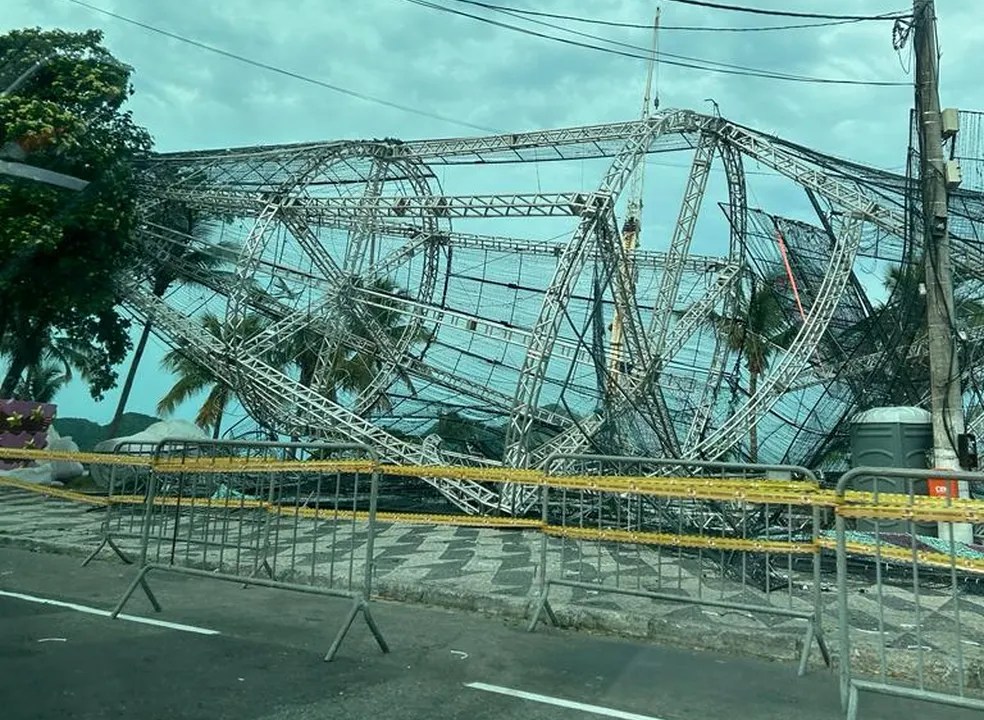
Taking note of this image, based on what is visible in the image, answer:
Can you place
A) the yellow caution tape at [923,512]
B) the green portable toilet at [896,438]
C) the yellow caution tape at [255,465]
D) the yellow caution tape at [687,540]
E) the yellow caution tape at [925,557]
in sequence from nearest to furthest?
the yellow caution tape at [923,512] < the yellow caution tape at [925,557] < the yellow caution tape at [687,540] < the yellow caution tape at [255,465] < the green portable toilet at [896,438]

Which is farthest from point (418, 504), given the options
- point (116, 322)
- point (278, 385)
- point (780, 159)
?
point (116, 322)

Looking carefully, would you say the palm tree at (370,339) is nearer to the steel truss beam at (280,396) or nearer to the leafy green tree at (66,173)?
the steel truss beam at (280,396)

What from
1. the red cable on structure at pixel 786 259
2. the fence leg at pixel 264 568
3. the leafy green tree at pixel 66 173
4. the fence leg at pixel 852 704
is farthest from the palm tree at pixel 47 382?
the fence leg at pixel 852 704

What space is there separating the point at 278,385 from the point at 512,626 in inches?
471

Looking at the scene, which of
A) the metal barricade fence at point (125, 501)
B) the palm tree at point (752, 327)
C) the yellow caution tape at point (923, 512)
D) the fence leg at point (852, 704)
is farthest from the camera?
the palm tree at point (752, 327)

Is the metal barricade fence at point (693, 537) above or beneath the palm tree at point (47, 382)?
beneath

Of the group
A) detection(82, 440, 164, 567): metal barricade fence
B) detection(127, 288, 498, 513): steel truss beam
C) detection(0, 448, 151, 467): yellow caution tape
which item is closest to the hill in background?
detection(127, 288, 498, 513): steel truss beam

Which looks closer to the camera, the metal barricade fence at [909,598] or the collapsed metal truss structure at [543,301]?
the metal barricade fence at [909,598]

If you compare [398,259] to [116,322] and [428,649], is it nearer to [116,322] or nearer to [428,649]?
[116,322]

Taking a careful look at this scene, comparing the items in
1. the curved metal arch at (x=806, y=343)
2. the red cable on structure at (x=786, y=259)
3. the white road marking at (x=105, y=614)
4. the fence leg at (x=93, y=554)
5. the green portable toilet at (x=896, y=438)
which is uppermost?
the red cable on structure at (x=786, y=259)

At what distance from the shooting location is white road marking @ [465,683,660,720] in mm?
4707

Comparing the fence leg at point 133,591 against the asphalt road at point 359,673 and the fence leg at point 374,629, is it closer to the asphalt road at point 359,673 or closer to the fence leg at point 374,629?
the asphalt road at point 359,673

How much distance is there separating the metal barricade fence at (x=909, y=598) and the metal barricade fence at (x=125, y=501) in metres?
7.70

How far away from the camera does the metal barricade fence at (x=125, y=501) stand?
10.0 metres
